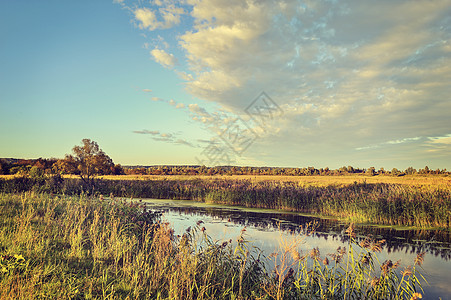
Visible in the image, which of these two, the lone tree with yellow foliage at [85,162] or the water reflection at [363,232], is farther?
the lone tree with yellow foliage at [85,162]

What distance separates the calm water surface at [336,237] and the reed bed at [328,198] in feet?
5.51

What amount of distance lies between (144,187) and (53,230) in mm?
19467

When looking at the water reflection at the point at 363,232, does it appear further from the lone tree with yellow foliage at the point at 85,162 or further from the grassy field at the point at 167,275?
the lone tree with yellow foliage at the point at 85,162

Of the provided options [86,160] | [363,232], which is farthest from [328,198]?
[86,160]

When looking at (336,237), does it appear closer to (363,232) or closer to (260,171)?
(363,232)

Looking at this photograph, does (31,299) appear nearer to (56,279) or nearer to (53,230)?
(56,279)

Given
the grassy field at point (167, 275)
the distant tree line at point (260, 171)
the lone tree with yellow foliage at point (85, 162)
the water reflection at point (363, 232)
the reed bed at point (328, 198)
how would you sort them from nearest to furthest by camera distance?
the grassy field at point (167, 275), the water reflection at point (363, 232), the reed bed at point (328, 198), the lone tree with yellow foliage at point (85, 162), the distant tree line at point (260, 171)

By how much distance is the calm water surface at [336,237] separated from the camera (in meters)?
8.46

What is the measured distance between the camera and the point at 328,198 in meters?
18.4

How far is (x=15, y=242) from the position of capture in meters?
6.56

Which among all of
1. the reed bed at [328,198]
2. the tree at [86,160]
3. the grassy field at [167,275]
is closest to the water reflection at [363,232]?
the reed bed at [328,198]

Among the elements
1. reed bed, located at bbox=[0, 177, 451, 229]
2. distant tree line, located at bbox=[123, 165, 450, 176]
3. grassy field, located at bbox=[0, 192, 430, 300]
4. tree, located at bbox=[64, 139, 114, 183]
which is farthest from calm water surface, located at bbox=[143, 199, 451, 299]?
distant tree line, located at bbox=[123, 165, 450, 176]

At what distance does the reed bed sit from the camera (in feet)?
49.3

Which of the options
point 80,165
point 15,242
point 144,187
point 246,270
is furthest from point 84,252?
point 80,165
